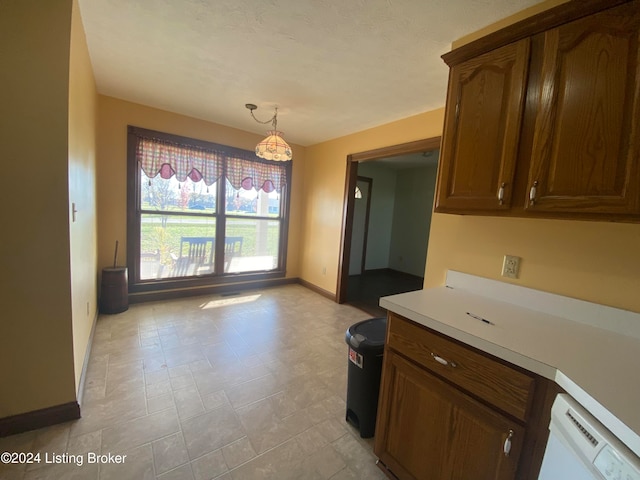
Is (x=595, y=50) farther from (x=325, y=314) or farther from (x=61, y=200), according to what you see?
(x=325, y=314)

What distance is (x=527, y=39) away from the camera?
4.00ft

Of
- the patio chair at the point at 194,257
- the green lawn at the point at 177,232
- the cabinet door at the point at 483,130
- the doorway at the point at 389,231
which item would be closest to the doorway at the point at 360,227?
the doorway at the point at 389,231

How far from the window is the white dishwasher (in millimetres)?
3933

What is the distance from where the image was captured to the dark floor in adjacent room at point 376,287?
3895mm

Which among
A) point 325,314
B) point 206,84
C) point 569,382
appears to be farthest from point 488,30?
point 325,314

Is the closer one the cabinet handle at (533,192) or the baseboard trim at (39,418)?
the cabinet handle at (533,192)

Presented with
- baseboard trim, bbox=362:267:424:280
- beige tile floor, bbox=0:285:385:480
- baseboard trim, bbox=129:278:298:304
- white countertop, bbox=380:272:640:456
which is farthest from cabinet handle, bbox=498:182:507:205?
baseboard trim, bbox=362:267:424:280

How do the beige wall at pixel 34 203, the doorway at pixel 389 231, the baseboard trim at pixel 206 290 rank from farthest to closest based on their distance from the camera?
the doorway at pixel 389 231
the baseboard trim at pixel 206 290
the beige wall at pixel 34 203

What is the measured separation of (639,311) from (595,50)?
111cm

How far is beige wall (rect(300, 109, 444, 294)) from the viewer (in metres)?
3.43

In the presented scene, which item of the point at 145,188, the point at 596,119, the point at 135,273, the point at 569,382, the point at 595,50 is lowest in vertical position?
the point at 135,273

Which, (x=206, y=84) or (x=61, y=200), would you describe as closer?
(x=61, y=200)

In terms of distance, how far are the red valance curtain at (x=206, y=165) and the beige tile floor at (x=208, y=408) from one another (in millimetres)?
1875

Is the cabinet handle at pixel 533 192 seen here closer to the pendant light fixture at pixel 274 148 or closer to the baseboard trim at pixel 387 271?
the pendant light fixture at pixel 274 148
